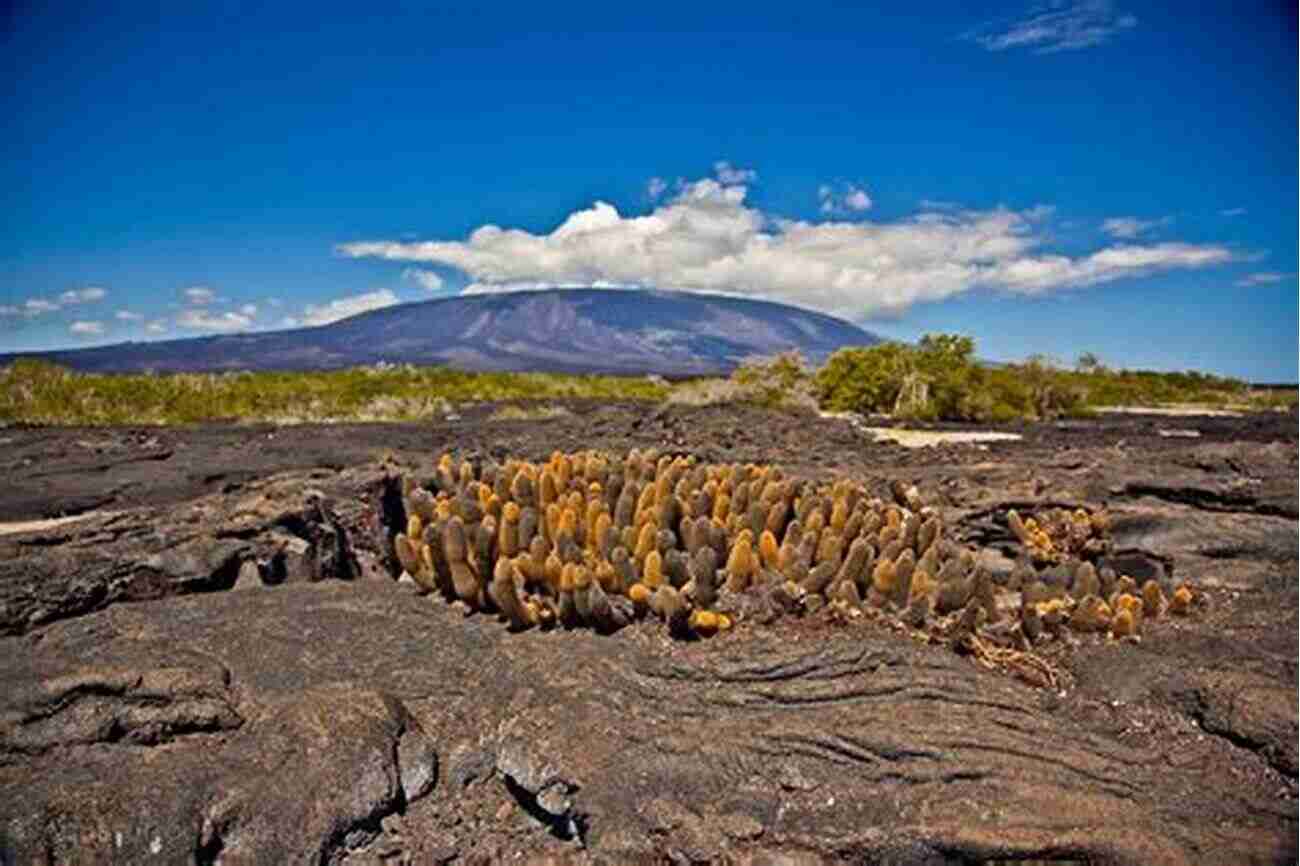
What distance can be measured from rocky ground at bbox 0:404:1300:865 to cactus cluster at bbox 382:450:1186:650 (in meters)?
0.24

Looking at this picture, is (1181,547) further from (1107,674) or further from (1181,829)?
(1181,829)

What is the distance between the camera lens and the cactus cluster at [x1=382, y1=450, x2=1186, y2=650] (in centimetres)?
654

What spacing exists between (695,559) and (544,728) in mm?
1920

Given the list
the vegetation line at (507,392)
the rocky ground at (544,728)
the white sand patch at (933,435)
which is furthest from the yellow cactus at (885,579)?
the vegetation line at (507,392)

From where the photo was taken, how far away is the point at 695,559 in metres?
6.75

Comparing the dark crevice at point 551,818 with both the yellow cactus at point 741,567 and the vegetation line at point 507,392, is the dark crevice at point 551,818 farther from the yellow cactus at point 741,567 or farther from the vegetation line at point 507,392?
the vegetation line at point 507,392

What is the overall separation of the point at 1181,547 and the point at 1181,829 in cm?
458

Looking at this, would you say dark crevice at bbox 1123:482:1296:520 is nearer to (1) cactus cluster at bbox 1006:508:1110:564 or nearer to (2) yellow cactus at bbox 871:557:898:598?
(1) cactus cluster at bbox 1006:508:1110:564

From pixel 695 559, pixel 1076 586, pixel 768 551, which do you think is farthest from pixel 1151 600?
pixel 695 559

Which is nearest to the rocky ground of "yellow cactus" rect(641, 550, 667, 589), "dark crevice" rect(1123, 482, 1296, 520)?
"yellow cactus" rect(641, 550, 667, 589)

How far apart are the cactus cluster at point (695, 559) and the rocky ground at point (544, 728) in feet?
0.78

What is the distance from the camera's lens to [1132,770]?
5027mm

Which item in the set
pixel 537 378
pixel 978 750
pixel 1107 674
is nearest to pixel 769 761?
pixel 978 750

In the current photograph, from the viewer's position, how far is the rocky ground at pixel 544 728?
445 cm
